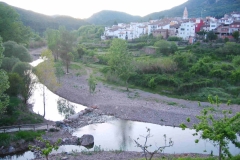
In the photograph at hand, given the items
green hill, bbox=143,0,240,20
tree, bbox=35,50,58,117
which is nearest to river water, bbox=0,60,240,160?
tree, bbox=35,50,58,117

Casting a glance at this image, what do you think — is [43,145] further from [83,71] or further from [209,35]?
[209,35]

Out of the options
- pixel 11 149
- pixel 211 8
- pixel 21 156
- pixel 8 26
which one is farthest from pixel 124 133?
pixel 211 8

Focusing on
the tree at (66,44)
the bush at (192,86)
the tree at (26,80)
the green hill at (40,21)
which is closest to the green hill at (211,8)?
the green hill at (40,21)

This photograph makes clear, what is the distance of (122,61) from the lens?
3319cm

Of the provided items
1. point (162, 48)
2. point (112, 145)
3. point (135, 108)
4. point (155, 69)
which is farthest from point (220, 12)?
point (112, 145)

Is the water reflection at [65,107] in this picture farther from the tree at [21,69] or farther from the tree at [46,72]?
the tree at [21,69]

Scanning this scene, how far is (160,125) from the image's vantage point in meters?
22.1

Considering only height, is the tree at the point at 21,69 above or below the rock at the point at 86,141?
above

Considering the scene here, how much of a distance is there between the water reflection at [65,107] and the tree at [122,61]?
8.39m

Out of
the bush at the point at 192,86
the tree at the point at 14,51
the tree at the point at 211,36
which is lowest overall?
the bush at the point at 192,86

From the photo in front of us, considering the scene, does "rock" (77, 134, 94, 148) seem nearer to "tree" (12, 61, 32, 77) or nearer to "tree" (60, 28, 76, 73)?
"tree" (12, 61, 32, 77)

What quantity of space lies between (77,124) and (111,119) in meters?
3.39

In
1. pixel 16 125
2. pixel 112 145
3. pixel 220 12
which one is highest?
pixel 220 12

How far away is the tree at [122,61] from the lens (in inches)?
1287
